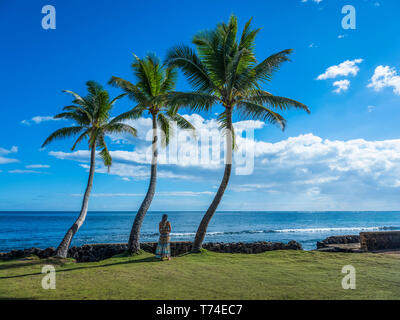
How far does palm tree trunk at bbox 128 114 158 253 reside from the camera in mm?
12656

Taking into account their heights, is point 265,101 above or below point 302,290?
above

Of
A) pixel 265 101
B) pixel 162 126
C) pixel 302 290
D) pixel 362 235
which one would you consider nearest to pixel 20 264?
pixel 162 126

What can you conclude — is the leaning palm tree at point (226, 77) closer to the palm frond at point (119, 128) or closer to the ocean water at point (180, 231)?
the palm frond at point (119, 128)

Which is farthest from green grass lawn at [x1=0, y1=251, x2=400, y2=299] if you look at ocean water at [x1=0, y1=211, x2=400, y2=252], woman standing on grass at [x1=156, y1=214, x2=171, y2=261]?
ocean water at [x1=0, y1=211, x2=400, y2=252]

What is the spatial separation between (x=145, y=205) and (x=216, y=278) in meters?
6.28

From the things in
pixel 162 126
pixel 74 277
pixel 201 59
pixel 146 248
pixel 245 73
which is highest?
pixel 201 59

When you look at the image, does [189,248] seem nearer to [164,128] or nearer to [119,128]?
[164,128]

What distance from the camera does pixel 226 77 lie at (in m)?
11.7

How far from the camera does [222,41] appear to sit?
39.9ft

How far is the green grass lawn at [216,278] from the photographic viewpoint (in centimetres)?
603

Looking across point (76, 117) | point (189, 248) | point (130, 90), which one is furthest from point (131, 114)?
point (189, 248)

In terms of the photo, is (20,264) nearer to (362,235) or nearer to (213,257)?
(213,257)

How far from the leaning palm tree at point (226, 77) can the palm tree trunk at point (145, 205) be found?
95.6 inches

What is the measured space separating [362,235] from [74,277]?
40.3ft
